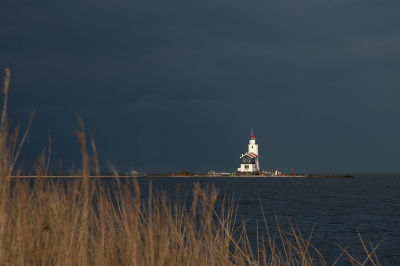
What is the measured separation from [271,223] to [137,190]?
1742 cm

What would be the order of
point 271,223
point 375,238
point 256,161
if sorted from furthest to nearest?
point 256,161 < point 271,223 < point 375,238

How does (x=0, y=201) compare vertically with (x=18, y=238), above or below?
above

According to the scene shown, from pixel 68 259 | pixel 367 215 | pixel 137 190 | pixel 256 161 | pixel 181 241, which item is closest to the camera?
pixel 137 190

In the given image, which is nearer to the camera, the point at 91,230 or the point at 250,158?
the point at 91,230

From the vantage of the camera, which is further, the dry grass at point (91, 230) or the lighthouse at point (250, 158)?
the lighthouse at point (250, 158)

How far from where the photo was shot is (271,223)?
1833cm

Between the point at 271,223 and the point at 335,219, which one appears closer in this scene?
the point at 271,223

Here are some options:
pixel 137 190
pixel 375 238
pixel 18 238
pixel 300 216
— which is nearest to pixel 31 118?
pixel 18 238

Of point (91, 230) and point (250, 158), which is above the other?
point (250, 158)

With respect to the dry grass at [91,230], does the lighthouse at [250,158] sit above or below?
above

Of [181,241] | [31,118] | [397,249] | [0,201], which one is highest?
[31,118]

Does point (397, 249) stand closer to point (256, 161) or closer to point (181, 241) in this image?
point (181, 241)

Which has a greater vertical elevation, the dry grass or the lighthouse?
the lighthouse

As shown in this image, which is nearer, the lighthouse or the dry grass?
the dry grass
